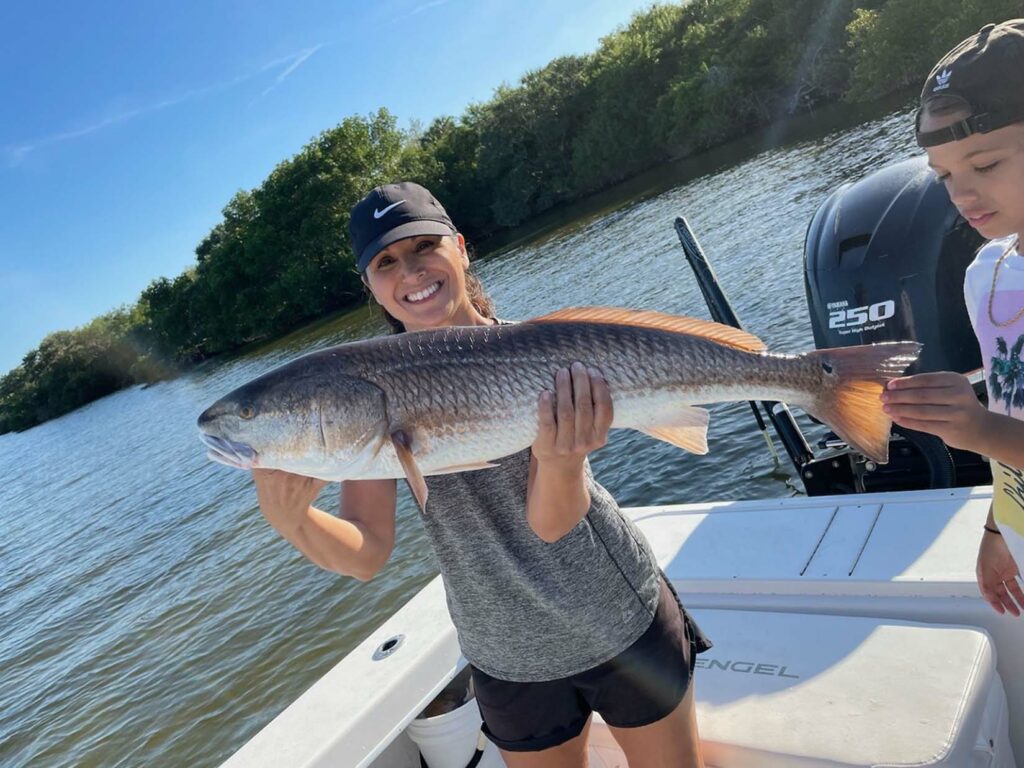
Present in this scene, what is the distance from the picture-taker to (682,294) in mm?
16516

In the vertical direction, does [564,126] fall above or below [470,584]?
above

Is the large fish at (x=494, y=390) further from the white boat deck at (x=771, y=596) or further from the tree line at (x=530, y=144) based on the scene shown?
the tree line at (x=530, y=144)

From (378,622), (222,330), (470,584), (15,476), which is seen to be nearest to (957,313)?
(470,584)

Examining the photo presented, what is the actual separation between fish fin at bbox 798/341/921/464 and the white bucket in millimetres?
2381

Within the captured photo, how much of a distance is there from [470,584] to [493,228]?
6097 centimetres

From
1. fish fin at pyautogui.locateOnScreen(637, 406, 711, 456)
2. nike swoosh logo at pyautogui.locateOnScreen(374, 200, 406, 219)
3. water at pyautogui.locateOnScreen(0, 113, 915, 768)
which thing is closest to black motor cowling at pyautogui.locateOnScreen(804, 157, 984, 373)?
fish fin at pyautogui.locateOnScreen(637, 406, 711, 456)

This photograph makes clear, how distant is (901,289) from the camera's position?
14.5ft

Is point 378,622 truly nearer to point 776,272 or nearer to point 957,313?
point 957,313

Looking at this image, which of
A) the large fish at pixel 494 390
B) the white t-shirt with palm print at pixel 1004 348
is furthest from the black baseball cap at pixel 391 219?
the white t-shirt with palm print at pixel 1004 348

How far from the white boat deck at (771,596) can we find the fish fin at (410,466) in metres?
1.62

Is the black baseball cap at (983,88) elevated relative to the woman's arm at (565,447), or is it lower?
elevated

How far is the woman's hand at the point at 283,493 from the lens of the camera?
2256 millimetres

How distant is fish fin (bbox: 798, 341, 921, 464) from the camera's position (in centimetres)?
228

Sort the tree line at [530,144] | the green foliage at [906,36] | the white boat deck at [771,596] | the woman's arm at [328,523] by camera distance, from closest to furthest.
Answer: the woman's arm at [328,523]
the white boat deck at [771,596]
the green foliage at [906,36]
the tree line at [530,144]
